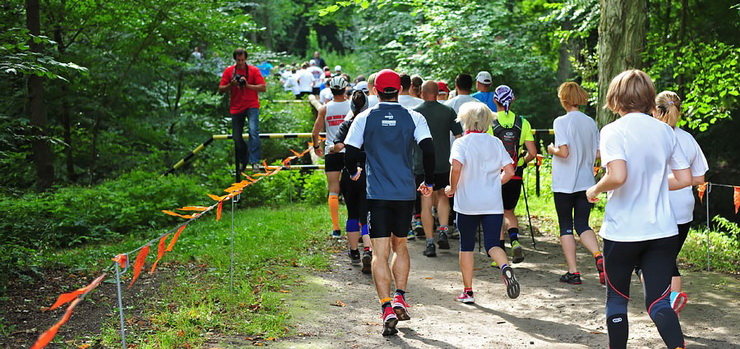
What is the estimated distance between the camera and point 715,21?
51.0ft

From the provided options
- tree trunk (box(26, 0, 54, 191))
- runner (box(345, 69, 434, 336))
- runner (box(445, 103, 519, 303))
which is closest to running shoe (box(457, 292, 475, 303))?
runner (box(445, 103, 519, 303))

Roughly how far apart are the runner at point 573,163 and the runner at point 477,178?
98cm

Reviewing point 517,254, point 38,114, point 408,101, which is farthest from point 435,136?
point 38,114

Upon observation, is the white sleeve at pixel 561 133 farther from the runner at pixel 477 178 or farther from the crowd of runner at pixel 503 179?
the runner at pixel 477 178

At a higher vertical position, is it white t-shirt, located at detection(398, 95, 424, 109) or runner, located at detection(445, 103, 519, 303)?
white t-shirt, located at detection(398, 95, 424, 109)

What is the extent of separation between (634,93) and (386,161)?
2.42 m

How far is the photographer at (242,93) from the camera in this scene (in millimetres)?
13867

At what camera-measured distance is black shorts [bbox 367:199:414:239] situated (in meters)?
6.93

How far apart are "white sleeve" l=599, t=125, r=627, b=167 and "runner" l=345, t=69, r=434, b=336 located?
7.00 ft

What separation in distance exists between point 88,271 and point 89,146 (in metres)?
7.94

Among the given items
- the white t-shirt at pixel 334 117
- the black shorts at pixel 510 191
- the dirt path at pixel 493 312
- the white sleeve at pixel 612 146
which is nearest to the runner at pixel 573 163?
the dirt path at pixel 493 312

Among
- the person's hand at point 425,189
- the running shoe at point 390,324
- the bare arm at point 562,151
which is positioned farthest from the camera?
the bare arm at point 562,151

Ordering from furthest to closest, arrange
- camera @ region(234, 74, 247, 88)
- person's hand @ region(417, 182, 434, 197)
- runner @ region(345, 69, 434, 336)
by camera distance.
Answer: camera @ region(234, 74, 247, 88) < person's hand @ region(417, 182, 434, 197) < runner @ region(345, 69, 434, 336)

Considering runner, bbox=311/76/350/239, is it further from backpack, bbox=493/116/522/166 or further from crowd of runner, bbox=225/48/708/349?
backpack, bbox=493/116/522/166
